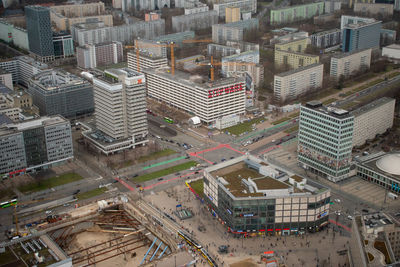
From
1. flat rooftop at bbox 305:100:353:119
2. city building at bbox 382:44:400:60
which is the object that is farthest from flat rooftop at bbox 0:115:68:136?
city building at bbox 382:44:400:60

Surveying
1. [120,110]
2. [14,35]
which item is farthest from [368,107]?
[14,35]

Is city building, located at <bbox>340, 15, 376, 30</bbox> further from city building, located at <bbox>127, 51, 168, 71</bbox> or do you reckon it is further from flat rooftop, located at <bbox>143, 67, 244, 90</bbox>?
flat rooftop, located at <bbox>143, 67, 244, 90</bbox>

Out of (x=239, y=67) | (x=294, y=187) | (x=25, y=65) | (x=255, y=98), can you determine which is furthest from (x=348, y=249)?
(x=25, y=65)

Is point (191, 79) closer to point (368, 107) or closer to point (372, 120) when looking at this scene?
point (368, 107)

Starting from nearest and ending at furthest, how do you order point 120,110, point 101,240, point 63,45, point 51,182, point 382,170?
point 101,240, point 382,170, point 51,182, point 120,110, point 63,45

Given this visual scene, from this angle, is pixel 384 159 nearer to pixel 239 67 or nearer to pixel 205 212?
pixel 205 212
